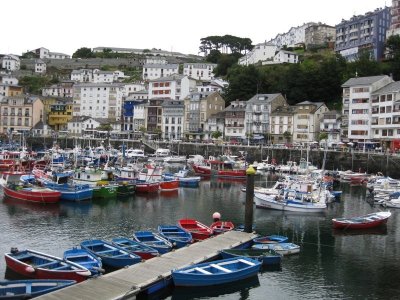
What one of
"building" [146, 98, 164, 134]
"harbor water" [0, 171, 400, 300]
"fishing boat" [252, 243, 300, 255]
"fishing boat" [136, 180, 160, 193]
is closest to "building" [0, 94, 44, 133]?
"building" [146, 98, 164, 134]

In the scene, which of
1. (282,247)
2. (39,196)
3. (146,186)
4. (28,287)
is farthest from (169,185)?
(28,287)

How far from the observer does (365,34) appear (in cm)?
10556

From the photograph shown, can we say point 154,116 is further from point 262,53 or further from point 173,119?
point 262,53

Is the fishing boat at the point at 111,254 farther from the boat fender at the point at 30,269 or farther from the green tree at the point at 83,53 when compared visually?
the green tree at the point at 83,53

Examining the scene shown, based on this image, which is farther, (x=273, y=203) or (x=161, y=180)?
(x=161, y=180)

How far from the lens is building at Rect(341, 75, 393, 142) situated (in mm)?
72438

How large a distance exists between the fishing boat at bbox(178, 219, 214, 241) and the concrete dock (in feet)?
4.51

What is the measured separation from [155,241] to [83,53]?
154661mm

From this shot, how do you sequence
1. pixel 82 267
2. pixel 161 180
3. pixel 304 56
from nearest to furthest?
pixel 82 267, pixel 161 180, pixel 304 56

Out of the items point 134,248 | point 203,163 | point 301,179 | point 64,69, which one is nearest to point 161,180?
point 301,179

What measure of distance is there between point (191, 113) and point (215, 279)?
7992 cm

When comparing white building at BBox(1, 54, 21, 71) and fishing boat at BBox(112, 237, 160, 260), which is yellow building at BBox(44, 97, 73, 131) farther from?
fishing boat at BBox(112, 237, 160, 260)

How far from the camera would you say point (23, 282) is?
16.7 m

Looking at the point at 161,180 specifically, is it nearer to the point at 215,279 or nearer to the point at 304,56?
the point at 215,279
